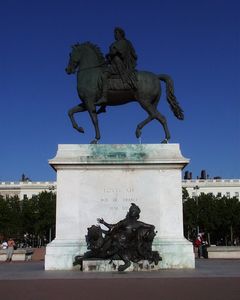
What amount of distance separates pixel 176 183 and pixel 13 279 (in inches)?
283

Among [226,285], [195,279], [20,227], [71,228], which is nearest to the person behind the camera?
[226,285]

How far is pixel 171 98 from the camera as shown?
19344 mm

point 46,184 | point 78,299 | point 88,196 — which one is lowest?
point 78,299

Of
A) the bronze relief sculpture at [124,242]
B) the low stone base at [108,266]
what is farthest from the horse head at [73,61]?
the low stone base at [108,266]

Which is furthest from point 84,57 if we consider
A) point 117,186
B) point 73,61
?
point 117,186

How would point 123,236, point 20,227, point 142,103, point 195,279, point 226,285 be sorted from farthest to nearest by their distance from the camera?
point 20,227, point 142,103, point 123,236, point 195,279, point 226,285

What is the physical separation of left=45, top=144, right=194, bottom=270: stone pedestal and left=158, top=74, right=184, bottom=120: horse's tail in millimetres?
1506

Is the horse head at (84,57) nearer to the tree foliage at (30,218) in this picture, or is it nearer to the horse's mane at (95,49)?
the horse's mane at (95,49)

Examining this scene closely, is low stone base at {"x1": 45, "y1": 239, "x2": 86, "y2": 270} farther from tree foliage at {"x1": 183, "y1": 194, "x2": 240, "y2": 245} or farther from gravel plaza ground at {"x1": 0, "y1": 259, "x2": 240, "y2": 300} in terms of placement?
tree foliage at {"x1": 183, "y1": 194, "x2": 240, "y2": 245}

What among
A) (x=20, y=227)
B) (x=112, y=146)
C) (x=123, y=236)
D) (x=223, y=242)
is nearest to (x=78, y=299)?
(x=123, y=236)

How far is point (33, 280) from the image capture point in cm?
1287

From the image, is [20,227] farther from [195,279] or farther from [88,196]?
[195,279]

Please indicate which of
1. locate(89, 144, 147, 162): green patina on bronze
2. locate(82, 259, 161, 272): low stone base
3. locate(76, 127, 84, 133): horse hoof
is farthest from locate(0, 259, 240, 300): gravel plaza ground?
locate(76, 127, 84, 133): horse hoof

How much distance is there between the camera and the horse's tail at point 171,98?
19.2 meters
